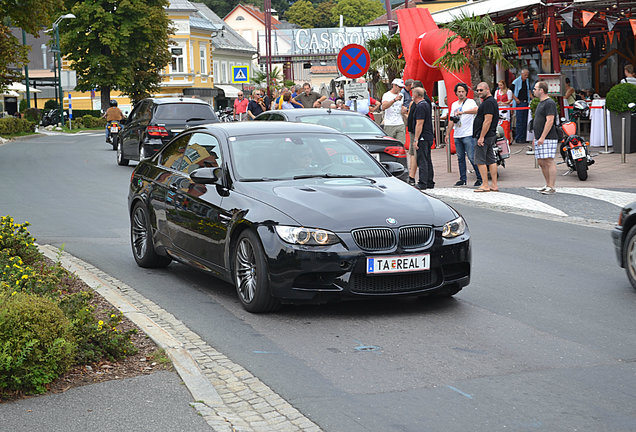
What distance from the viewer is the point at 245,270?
7.87 metres

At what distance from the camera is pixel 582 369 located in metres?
5.99

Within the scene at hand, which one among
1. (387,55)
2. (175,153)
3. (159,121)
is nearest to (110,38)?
(387,55)

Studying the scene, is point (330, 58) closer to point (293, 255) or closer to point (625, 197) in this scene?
point (625, 197)

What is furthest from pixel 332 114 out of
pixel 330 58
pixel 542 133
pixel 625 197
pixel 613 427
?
pixel 330 58

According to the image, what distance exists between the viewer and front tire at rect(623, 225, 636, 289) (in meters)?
8.55

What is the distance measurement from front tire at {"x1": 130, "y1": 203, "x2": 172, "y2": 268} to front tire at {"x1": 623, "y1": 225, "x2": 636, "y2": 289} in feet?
14.3

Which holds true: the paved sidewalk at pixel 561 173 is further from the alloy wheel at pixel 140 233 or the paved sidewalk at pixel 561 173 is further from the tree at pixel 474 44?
the alloy wheel at pixel 140 233

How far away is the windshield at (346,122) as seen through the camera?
1605cm

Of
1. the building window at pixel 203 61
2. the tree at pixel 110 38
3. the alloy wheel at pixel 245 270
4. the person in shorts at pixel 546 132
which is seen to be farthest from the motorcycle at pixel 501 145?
the building window at pixel 203 61

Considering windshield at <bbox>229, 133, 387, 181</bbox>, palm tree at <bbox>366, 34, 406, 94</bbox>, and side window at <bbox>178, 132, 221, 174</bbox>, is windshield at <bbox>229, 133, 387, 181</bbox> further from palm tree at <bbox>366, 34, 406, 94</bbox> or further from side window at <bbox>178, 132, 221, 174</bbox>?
palm tree at <bbox>366, 34, 406, 94</bbox>

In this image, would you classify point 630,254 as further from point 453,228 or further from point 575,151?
point 575,151

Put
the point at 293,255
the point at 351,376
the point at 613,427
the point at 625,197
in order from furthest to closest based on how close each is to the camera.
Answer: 1. the point at 625,197
2. the point at 293,255
3. the point at 351,376
4. the point at 613,427

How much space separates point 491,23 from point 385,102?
300 inches

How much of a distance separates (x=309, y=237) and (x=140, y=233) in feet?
11.3
